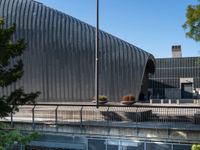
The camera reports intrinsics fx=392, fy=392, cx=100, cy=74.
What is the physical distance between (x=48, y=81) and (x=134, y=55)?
1041 cm

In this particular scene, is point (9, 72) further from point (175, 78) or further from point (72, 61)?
point (175, 78)

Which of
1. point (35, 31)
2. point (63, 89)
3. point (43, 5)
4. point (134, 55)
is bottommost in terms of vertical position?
point (63, 89)

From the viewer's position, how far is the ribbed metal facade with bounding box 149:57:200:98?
76438 millimetres

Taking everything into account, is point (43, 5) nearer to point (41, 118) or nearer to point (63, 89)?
point (63, 89)

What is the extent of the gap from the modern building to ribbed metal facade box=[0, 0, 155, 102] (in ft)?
93.0

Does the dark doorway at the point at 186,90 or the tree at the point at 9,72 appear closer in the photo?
the tree at the point at 9,72

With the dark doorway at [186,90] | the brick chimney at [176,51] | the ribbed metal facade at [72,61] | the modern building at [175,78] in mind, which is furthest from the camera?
the brick chimney at [176,51]

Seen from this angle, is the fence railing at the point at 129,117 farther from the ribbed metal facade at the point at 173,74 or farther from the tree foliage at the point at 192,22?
the ribbed metal facade at the point at 173,74

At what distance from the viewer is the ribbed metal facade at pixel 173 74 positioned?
76438 mm

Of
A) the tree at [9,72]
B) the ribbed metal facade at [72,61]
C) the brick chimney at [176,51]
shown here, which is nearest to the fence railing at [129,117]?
the tree at [9,72]

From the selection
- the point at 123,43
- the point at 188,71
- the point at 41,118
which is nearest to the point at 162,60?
the point at 188,71

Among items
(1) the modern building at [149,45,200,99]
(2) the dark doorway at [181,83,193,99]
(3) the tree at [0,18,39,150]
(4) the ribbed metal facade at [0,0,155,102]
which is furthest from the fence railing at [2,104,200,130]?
(1) the modern building at [149,45,200,99]

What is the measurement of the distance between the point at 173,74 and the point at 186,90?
480 centimetres

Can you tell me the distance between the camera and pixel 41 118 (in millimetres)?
24047
